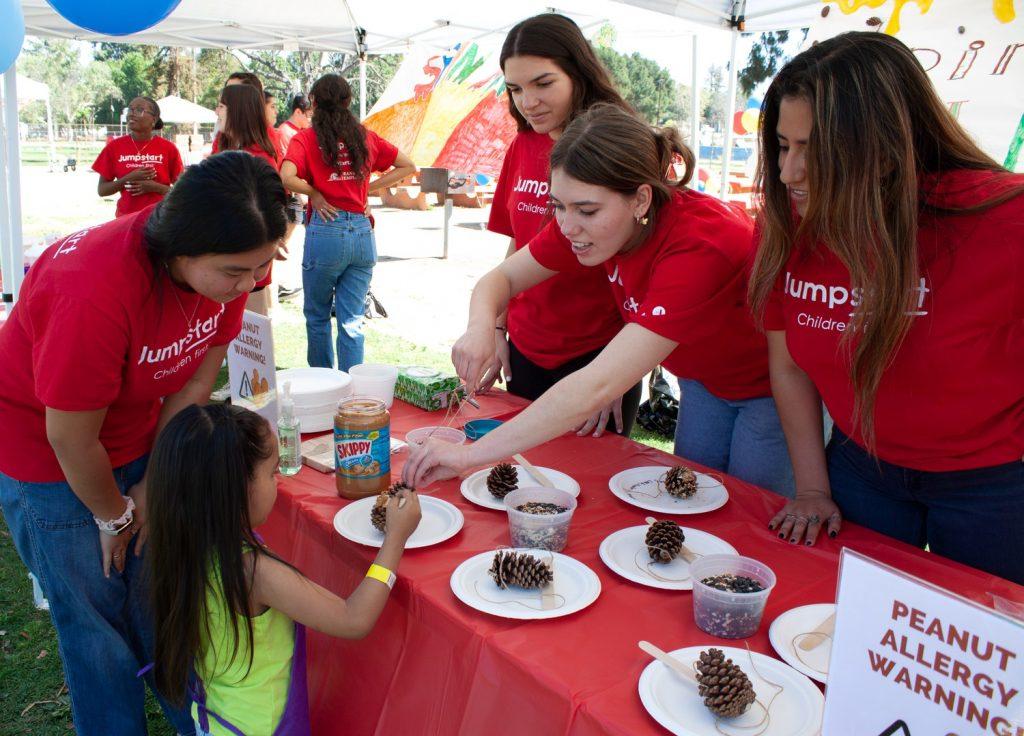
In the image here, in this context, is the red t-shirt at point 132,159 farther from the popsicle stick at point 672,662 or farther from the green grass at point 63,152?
the green grass at point 63,152

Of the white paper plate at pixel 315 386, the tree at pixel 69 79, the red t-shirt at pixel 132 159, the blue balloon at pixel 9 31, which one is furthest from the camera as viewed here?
the tree at pixel 69 79

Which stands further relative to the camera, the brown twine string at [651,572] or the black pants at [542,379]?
the black pants at [542,379]

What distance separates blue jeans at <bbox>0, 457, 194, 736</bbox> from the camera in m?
1.64

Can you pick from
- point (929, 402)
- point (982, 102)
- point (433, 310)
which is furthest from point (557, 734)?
point (433, 310)

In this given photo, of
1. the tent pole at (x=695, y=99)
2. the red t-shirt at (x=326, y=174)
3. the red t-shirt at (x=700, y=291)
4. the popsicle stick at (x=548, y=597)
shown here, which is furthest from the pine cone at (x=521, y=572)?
the tent pole at (x=695, y=99)

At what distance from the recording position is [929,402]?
146 centimetres

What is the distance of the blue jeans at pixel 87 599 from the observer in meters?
1.64

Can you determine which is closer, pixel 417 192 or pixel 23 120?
pixel 417 192

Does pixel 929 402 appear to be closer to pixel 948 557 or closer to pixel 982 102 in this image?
pixel 948 557

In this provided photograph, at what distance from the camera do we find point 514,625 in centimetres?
128

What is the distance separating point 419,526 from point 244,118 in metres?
4.15

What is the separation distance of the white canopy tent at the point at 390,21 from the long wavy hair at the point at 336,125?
1779mm

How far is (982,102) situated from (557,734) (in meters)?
3.32

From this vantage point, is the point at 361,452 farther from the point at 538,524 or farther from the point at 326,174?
the point at 326,174
